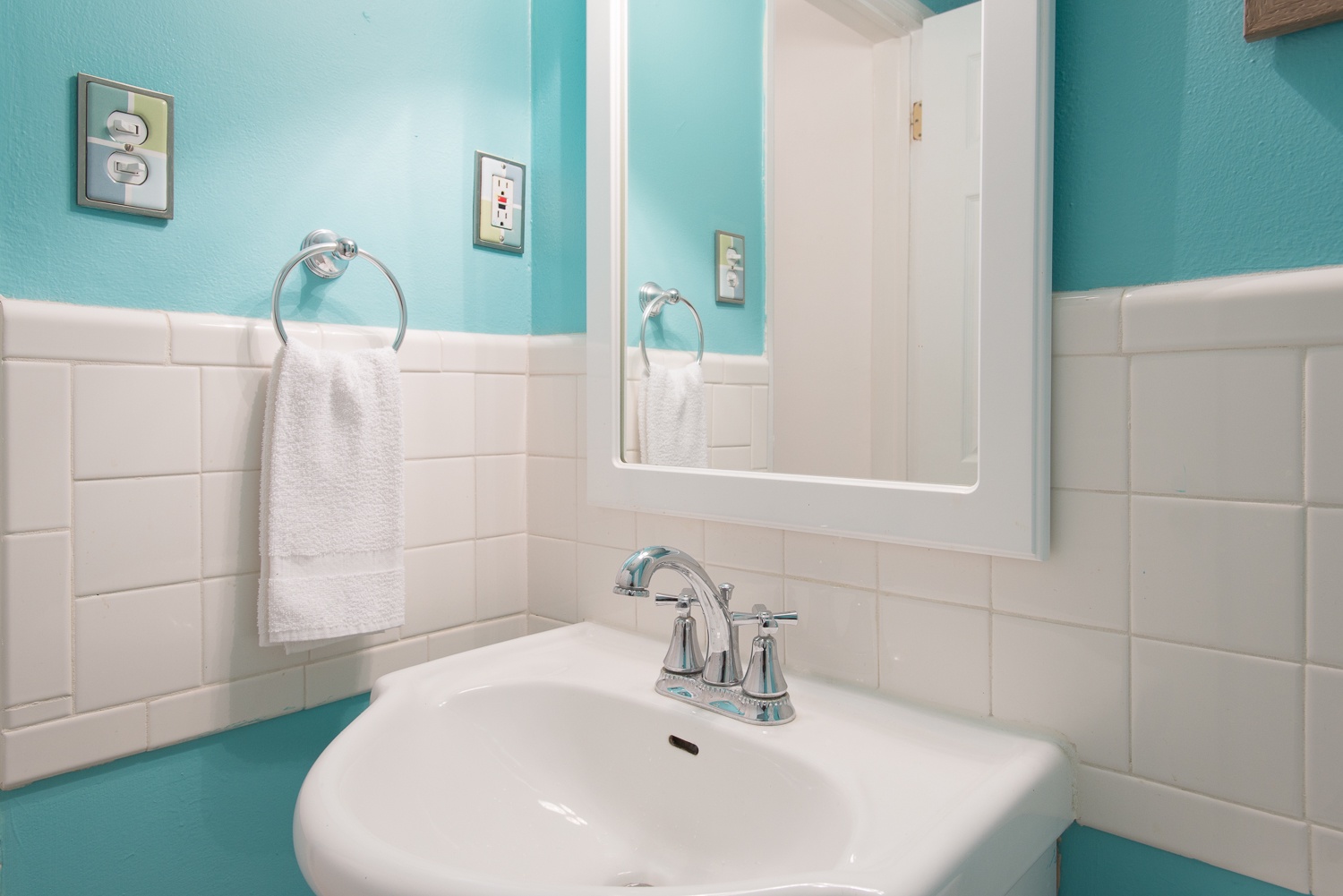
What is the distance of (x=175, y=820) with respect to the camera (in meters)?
0.88

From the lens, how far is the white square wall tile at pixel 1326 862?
0.58 meters

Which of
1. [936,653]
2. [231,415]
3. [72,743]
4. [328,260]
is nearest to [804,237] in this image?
[936,653]

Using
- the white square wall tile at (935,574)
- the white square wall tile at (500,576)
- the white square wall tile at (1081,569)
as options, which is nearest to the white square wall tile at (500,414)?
the white square wall tile at (500,576)

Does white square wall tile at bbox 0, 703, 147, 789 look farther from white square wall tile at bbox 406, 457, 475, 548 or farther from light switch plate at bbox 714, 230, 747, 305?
light switch plate at bbox 714, 230, 747, 305

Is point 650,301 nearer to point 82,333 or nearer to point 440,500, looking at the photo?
point 440,500

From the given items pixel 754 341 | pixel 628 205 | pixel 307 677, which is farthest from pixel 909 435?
pixel 307 677

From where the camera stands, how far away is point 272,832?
37.8 inches

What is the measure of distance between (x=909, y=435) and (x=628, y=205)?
539 millimetres

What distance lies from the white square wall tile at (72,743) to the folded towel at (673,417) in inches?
26.0

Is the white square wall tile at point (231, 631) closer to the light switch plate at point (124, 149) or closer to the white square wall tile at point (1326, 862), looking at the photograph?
the light switch plate at point (124, 149)

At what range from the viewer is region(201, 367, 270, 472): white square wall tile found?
2.93 feet

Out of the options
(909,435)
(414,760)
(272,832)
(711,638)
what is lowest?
(272,832)

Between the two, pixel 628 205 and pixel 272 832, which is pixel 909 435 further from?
pixel 272 832

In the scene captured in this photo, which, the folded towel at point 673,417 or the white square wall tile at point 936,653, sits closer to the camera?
the white square wall tile at point 936,653
